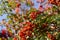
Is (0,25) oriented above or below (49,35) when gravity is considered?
below

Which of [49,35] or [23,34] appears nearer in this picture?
[49,35]

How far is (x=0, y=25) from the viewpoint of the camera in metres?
10.4

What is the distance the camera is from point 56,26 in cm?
722

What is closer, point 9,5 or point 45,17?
point 45,17

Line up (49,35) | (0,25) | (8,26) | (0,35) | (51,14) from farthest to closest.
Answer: (0,25)
(8,26)
(0,35)
(51,14)
(49,35)

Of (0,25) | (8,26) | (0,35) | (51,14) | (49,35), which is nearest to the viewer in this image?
(49,35)

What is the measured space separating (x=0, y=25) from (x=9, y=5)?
1.50m

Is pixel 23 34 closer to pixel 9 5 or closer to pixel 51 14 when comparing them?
pixel 51 14

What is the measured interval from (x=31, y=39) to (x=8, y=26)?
2690 mm

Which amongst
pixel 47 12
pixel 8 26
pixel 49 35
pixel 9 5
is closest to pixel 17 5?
pixel 9 5

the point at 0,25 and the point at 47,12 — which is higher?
the point at 47,12

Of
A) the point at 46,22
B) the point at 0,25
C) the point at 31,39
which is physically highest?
the point at 46,22

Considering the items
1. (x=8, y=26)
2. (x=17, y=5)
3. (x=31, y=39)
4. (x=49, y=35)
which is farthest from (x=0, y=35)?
(x=49, y=35)

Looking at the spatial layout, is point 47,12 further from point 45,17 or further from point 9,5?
point 9,5
